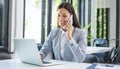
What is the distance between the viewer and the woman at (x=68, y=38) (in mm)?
2322

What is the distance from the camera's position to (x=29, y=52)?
182cm

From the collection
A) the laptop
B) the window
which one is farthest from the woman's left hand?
the window

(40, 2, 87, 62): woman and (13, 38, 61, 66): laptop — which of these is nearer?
(13, 38, 61, 66): laptop

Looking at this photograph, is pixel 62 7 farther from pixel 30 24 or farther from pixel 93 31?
pixel 93 31

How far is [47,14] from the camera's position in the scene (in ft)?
15.2

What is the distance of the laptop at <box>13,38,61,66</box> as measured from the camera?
5.70ft

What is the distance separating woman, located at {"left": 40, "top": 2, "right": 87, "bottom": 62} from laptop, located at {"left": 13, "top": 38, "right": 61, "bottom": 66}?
0.42 meters

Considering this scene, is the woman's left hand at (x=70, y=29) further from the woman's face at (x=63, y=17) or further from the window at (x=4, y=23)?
the window at (x=4, y=23)

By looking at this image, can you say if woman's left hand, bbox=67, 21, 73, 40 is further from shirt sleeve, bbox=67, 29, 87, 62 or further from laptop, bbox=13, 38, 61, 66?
laptop, bbox=13, 38, 61, 66

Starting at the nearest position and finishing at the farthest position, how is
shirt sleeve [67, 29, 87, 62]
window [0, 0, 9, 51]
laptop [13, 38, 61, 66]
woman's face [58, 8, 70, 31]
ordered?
laptop [13, 38, 61, 66]
shirt sleeve [67, 29, 87, 62]
woman's face [58, 8, 70, 31]
window [0, 0, 9, 51]

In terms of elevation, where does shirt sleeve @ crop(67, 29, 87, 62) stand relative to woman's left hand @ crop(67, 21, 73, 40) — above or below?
below

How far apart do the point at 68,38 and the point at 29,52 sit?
60cm

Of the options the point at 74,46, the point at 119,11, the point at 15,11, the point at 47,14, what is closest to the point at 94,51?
the point at 47,14

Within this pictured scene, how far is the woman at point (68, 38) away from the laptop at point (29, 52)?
0.42m
